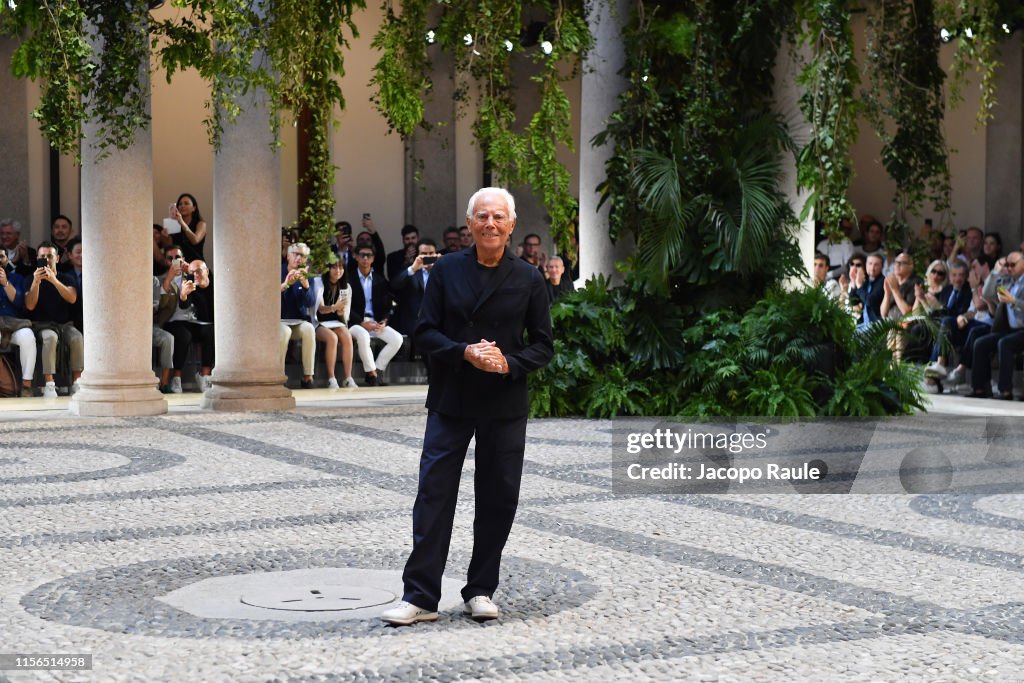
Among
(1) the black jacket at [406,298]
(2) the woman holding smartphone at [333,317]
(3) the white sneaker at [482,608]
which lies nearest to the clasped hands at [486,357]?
(3) the white sneaker at [482,608]

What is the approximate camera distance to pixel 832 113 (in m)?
9.34

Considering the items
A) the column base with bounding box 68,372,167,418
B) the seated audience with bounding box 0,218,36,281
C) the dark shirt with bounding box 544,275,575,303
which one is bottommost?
the column base with bounding box 68,372,167,418

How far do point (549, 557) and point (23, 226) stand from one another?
13.1m

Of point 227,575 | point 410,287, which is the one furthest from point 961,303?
point 227,575

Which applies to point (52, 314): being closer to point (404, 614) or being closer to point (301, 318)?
point (301, 318)

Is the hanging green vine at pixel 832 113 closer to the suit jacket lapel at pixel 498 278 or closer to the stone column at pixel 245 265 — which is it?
the suit jacket lapel at pixel 498 278

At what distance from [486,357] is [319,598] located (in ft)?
3.82

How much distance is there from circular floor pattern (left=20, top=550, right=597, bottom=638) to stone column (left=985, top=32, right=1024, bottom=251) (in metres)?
15.9

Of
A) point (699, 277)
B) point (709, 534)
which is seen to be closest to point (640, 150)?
point (699, 277)

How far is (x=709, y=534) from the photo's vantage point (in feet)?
23.0

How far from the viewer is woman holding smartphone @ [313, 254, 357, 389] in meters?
16.5

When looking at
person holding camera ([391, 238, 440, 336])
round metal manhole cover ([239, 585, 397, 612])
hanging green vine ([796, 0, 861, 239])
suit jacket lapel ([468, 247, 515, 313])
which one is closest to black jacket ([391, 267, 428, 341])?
person holding camera ([391, 238, 440, 336])

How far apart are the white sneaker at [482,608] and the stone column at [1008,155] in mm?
16757

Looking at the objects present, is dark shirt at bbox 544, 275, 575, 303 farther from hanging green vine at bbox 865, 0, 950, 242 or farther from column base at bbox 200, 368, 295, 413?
hanging green vine at bbox 865, 0, 950, 242
